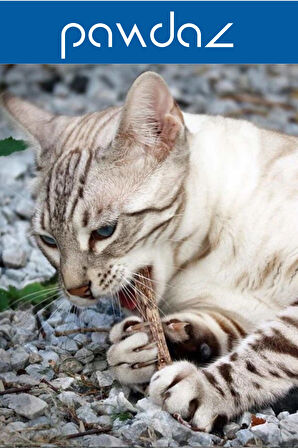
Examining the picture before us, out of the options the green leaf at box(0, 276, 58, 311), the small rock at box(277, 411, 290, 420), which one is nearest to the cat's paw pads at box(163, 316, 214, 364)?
the small rock at box(277, 411, 290, 420)

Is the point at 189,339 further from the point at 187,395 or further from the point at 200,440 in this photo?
the point at 200,440

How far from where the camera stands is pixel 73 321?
381cm

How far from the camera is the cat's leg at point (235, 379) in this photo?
2893 mm

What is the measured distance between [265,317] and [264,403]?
54cm

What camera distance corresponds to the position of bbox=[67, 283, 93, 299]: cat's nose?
319 centimetres

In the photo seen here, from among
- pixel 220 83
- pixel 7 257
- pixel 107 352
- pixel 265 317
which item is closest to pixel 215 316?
pixel 265 317

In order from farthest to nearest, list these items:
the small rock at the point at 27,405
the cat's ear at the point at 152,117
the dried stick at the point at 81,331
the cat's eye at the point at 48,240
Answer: the dried stick at the point at 81,331
the cat's eye at the point at 48,240
the cat's ear at the point at 152,117
the small rock at the point at 27,405

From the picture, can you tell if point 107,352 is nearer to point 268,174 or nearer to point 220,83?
point 268,174

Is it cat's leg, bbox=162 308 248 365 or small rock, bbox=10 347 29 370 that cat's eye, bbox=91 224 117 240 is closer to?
cat's leg, bbox=162 308 248 365

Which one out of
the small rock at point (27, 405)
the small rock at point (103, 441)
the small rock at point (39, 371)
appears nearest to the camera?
the small rock at point (103, 441)

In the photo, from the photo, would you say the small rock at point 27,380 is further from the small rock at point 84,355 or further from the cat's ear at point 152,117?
the cat's ear at point 152,117

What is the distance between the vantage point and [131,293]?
3412mm

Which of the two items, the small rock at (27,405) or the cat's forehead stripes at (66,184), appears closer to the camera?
the small rock at (27,405)

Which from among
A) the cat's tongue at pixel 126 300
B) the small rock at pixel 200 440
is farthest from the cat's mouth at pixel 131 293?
the small rock at pixel 200 440
